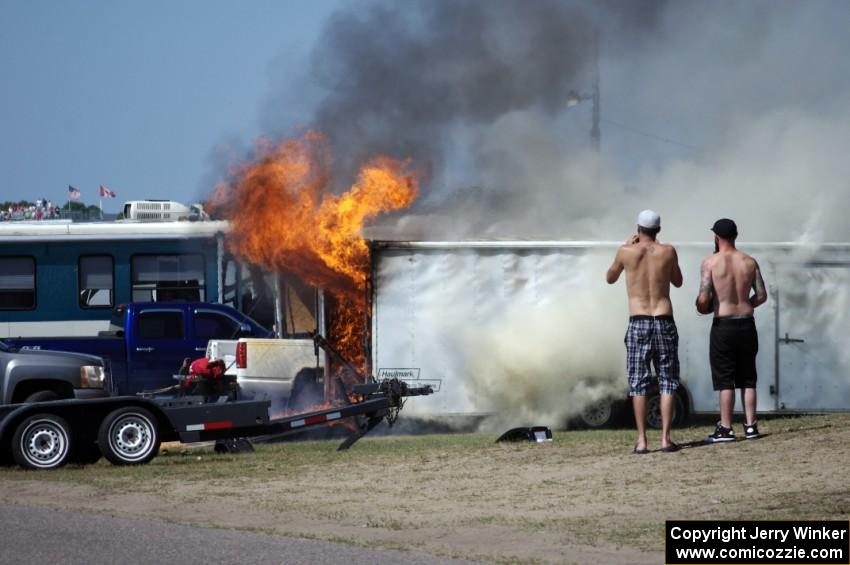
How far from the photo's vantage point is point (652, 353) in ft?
37.0

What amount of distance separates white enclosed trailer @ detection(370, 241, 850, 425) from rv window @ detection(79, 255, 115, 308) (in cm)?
635

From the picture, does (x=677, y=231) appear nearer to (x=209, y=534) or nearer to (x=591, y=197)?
(x=591, y=197)

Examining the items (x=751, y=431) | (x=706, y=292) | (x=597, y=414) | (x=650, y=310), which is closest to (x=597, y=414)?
(x=597, y=414)

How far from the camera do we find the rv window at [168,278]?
21.5 m

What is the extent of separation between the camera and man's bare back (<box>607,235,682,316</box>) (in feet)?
36.9

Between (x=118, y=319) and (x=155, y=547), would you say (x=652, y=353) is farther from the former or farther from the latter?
(x=118, y=319)

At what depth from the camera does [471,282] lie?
1725 centimetres

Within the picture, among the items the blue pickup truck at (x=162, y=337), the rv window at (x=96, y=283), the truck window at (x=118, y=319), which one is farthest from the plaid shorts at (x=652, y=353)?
the rv window at (x=96, y=283)

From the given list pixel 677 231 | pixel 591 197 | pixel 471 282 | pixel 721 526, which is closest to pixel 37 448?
pixel 471 282

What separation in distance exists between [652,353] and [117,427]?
5503mm

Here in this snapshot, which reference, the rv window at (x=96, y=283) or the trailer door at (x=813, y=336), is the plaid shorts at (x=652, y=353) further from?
the rv window at (x=96, y=283)

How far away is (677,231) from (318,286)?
5.30 meters

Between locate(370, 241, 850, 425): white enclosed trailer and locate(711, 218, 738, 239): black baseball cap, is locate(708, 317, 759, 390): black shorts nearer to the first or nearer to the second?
locate(711, 218, 738, 239): black baseball cap

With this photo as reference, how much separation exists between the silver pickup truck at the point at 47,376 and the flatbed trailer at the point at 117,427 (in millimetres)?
1035
